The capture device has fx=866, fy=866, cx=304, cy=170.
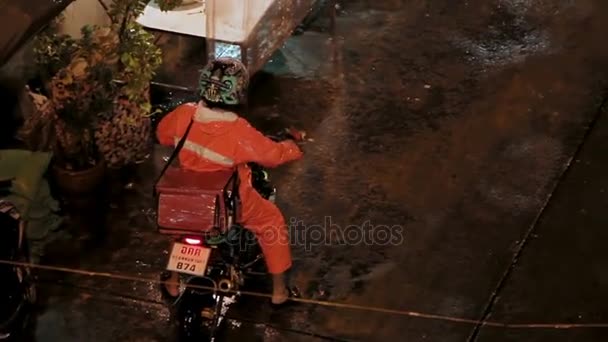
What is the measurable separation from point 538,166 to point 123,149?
9.62 feet

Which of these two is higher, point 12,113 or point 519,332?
point 12,113

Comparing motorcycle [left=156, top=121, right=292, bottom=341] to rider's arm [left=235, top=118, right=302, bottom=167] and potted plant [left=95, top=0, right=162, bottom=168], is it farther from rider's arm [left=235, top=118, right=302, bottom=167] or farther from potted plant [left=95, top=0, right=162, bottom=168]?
potted plant [left=95, top=0, right=162, bottom=168]

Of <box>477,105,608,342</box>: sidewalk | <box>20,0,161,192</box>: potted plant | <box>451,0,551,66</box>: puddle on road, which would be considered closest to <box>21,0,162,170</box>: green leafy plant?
<box>20,0,161,192</box>: potted plant

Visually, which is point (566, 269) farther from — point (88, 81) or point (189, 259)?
point (88, 81)

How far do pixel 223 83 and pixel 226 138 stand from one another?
11.6 inches

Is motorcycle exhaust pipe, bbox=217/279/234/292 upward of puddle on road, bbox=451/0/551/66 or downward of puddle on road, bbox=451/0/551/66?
downward

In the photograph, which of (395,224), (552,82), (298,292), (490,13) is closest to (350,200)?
(395,224)

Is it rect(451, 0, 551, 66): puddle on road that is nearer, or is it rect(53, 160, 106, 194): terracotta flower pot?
rect(53, 160, 106, 194): terracotta flower pot

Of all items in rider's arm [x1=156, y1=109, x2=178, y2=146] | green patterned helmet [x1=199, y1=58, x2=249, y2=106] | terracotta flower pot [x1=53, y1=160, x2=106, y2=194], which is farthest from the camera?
terracotta flower pot [x1=53, y1=160, x2=106, y2=194]

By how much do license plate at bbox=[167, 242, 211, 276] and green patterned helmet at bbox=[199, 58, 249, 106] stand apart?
76 centimetres

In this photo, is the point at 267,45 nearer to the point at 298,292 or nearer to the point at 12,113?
the point at 12,113

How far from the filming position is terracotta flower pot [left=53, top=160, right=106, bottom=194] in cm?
556

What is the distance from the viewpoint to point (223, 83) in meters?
4.26

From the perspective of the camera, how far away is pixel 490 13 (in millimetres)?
8203
